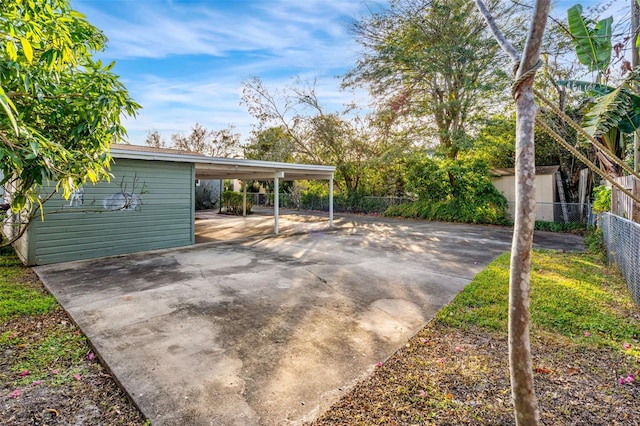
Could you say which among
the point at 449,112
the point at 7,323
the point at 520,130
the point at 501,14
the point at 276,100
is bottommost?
the point at 7,323

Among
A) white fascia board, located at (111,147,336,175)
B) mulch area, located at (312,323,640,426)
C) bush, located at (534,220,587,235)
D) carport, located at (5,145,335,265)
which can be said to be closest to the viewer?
mulch area, located at (312,323,640,426)

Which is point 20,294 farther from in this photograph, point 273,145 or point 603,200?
point 273,145

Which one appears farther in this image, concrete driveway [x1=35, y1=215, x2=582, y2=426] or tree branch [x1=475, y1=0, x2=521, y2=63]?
concrete driveway [x1=35, y1=215, x2=582, y2=426]

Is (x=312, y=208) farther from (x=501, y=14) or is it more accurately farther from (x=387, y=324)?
(x=387, y=324)

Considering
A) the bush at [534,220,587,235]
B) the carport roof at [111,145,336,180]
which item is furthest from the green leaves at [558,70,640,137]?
the bush at [534,220,587,235]

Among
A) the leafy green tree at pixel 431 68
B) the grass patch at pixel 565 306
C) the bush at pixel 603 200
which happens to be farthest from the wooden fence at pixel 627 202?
the leafy green tree at pixel 431 68

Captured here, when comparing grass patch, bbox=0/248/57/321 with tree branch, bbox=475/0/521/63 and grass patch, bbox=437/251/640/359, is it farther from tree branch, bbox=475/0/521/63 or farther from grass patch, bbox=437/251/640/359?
tree branch, bbox=475/0/521/63

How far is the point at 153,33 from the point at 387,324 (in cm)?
644

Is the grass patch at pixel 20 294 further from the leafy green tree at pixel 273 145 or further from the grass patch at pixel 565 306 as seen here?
the leafy green tree at pixel 273 145

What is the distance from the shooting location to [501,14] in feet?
37.8

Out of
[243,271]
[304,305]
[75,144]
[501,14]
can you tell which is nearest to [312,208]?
[501,14]

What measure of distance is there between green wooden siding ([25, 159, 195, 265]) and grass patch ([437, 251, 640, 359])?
6.63 metres

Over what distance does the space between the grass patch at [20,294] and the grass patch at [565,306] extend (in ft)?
16.5

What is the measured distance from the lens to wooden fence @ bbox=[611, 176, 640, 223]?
16.9 feet
